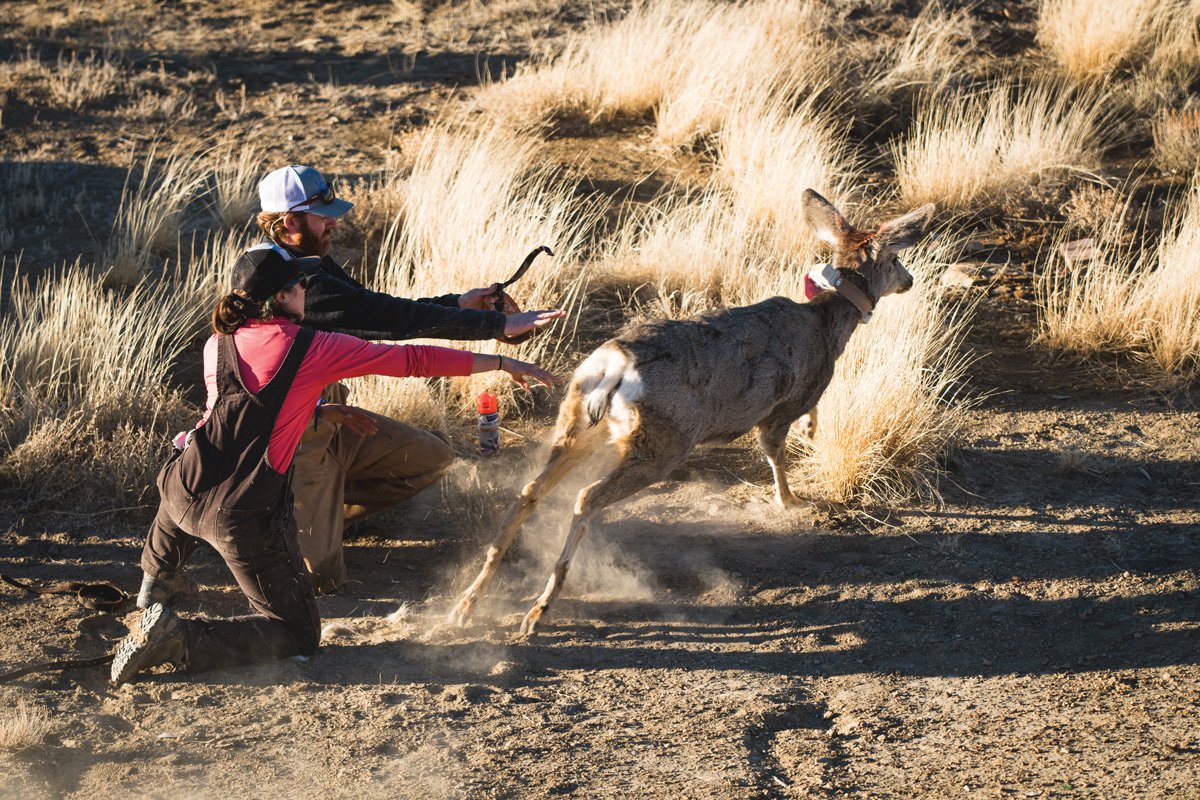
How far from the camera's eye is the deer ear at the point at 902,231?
686cm

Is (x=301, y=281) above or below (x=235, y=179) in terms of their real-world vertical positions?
above

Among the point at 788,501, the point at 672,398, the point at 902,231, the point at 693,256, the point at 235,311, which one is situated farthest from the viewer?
the point at 693,256

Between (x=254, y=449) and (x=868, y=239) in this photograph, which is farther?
(x=868, y=239)

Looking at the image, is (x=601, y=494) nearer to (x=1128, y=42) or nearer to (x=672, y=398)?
(x=672, y=398)

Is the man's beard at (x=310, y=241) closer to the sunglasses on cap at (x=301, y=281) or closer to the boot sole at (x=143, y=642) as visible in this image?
the sunglasses on cap at (x=301, y=281)

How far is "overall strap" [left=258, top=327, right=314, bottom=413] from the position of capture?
15.1 ft

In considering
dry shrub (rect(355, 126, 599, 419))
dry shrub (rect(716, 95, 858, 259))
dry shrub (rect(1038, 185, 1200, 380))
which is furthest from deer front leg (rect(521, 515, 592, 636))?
dry shrub (rect(1038, 185, 1200, 380))

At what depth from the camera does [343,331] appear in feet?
17.9

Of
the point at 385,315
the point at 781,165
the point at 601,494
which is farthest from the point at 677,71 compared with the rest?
the point at 385,315

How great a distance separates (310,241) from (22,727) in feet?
7.62

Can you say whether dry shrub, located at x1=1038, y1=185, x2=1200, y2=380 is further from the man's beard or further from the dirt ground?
the man's beard

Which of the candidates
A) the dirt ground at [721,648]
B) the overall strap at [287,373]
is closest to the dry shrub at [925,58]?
the dirt ground at [721,648]

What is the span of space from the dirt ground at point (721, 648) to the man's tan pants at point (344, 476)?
0.27 metres

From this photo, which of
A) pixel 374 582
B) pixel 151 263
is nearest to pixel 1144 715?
pixel 374 582
